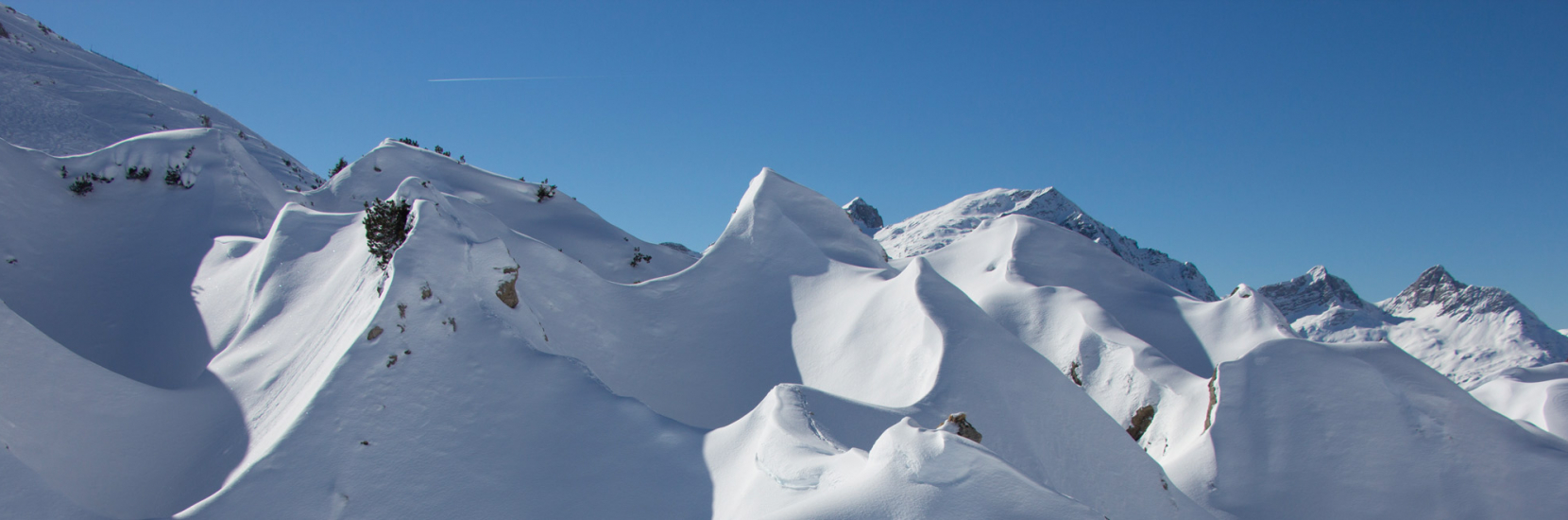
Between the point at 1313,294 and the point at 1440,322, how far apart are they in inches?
443

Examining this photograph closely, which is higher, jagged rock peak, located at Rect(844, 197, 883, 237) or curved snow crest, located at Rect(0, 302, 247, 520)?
jagged rock peak, located at Rect(844, 197, 883, 237)

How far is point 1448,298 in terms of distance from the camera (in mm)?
71938

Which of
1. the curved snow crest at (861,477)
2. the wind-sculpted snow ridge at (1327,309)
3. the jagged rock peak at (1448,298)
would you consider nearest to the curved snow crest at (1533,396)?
the curved snow crest at (861,477)

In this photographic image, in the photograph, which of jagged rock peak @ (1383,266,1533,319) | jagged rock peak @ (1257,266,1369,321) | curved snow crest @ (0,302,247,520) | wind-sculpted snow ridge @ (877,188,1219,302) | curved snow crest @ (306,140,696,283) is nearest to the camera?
curved snow crest @ (0,302,247,520)

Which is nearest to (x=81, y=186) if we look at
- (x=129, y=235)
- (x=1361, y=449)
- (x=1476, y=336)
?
(x=129, y=235)

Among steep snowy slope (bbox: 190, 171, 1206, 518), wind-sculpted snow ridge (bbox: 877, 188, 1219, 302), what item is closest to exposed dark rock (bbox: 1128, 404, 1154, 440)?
steep snowy slope (bbox: 190, 171, 1206, 518)

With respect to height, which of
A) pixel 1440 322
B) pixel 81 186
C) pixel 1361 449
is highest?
pixel 1440 322

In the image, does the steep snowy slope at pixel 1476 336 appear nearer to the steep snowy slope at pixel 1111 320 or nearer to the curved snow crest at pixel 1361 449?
the steep snowy slope at pixel 1111 320

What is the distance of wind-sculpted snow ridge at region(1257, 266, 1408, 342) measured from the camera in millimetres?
63969

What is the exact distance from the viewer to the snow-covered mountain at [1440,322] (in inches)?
2175

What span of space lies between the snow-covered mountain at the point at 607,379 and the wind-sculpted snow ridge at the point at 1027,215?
1063 inches

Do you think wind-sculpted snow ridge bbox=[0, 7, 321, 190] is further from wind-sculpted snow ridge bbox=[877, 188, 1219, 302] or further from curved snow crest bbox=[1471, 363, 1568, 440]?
curved snow crest bbox=[1471, 363, 1568, 440]

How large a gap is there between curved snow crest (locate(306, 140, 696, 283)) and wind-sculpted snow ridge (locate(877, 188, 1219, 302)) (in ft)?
94.0

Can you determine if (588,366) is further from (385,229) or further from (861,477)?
(861,477)
